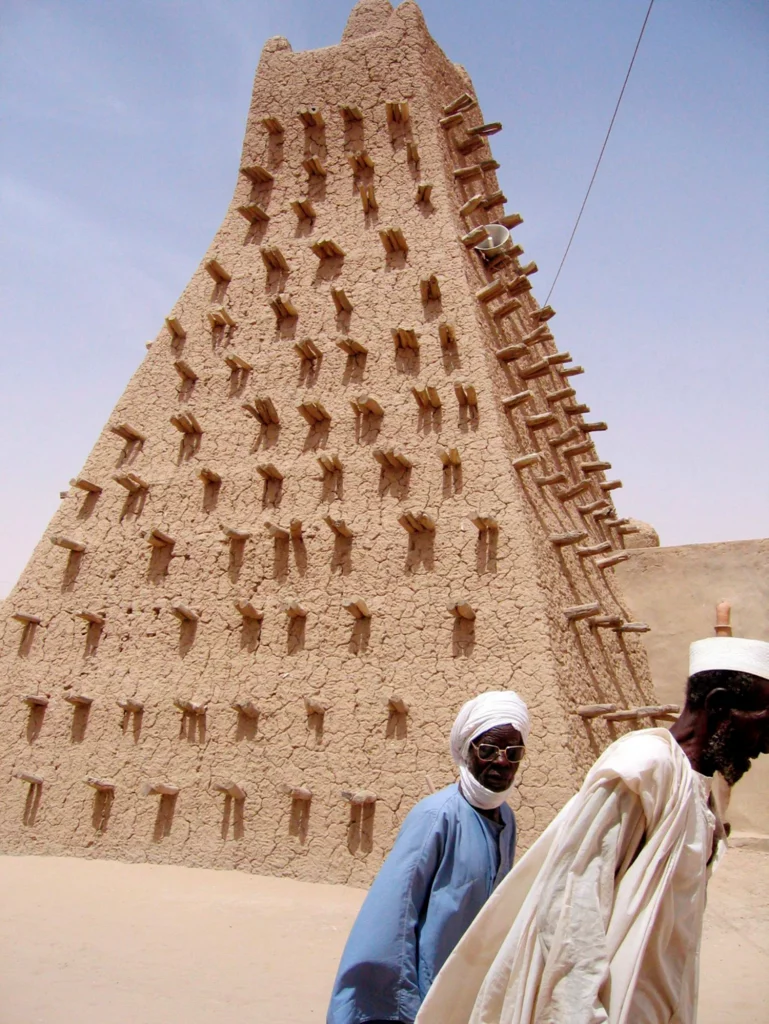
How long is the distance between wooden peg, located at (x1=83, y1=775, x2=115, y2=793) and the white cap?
5.31 m

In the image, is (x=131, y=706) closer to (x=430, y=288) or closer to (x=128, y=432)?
(x=128, y=432)

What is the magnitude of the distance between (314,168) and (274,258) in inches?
43.2

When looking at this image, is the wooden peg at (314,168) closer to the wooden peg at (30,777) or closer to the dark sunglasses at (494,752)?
the wooden peg at (30,777)

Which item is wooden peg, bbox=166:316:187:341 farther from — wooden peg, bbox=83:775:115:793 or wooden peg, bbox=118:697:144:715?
wooden peg, bbox=83:775:115:793

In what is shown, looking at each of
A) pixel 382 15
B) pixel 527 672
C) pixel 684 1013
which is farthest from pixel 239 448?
pixel 684 1013

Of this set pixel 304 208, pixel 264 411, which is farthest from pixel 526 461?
pixel 304 208

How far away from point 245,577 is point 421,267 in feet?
10.2

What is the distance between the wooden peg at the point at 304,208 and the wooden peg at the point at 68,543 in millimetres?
3746

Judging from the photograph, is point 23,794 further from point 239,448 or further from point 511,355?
point 511,355

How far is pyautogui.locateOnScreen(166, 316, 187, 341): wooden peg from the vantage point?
8.16 meters

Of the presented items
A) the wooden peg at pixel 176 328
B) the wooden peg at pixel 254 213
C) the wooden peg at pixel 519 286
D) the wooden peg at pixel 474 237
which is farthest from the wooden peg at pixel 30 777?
the wooden peg at pixel 519 286

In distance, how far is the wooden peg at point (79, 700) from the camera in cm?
664

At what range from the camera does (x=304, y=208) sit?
8.16 m

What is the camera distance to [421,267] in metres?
7.42
